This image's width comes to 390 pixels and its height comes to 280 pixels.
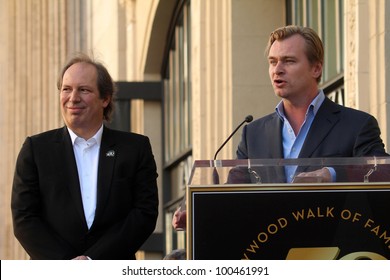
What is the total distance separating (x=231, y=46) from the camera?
1750cm

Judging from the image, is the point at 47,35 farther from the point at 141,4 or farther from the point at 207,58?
the point at 207,58

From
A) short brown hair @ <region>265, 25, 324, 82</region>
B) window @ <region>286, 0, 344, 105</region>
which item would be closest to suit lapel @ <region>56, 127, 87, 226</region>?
short brown hair @ <region>265, 25, 324, 82</region>

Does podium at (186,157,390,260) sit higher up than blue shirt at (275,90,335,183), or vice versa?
blue shirt at (275,90,335,183)

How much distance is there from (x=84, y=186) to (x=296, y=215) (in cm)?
170

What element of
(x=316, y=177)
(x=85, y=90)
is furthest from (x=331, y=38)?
(x=316, y=177)

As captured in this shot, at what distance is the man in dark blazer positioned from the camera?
7.21m

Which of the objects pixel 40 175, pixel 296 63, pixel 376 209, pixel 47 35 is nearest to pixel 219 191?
pixel 376 209

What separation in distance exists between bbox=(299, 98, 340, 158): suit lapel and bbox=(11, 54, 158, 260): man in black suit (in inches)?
38.4

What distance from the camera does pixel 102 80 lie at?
7.86 metres

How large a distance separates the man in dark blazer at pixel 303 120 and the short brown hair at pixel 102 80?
0.84m

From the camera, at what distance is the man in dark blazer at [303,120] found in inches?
284

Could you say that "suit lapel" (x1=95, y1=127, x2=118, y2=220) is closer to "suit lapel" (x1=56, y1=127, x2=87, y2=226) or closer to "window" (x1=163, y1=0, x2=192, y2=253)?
"suit lapel" (x1=56, y1=127, x2=87, y2=226)

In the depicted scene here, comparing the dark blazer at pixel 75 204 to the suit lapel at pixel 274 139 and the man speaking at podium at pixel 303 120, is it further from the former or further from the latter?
the suit lapel at pixel 274 139
